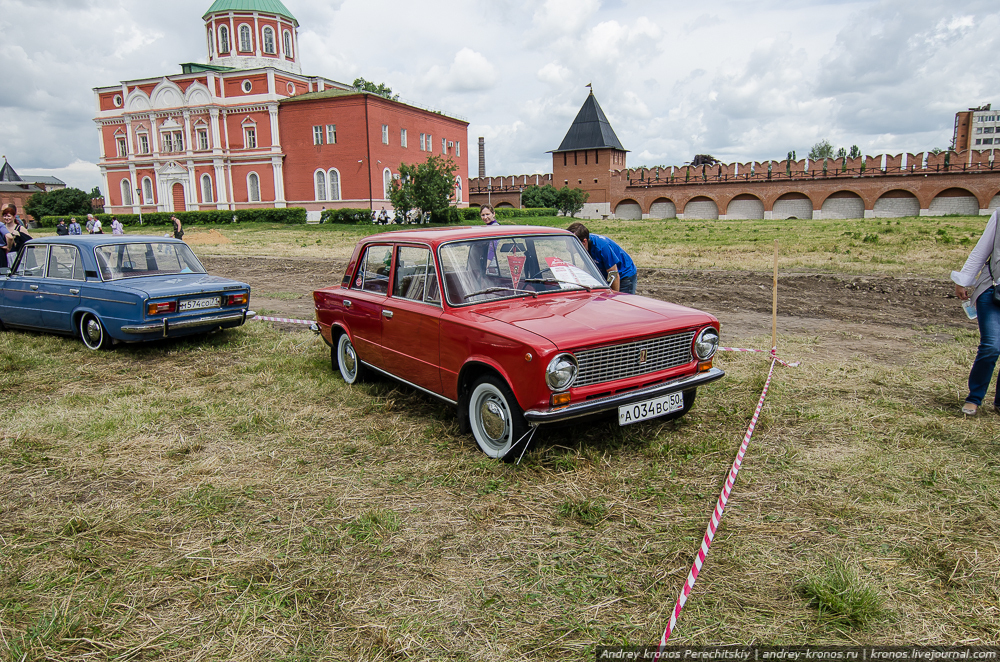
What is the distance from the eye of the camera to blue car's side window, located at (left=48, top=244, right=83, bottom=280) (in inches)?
311

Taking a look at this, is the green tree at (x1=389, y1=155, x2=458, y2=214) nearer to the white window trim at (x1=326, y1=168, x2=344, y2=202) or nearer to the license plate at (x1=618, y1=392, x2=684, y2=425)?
the white window trim at (x1=326, y1=168, x2=344, y2=202)

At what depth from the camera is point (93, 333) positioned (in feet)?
25.7

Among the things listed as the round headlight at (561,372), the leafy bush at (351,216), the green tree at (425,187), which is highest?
the green tree at (425,187)

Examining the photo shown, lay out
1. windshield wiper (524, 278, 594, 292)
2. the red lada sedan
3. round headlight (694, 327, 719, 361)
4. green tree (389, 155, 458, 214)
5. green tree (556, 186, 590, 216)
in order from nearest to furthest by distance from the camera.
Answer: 1. the red lada sedan
2. round headlight (694, 327, 719, 361)
3. windshield wiper (524, 278, 594, 292)
4. green tree (389, 155, 458, 214)
5. green tree (556, 186, 590, 216)

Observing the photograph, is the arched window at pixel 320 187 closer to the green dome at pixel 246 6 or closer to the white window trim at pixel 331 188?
the white window trim at pixel 331 188

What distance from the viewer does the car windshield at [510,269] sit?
4832 mm

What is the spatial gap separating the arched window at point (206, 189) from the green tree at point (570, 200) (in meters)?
33.2

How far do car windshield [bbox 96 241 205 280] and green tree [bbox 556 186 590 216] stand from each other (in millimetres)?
56456

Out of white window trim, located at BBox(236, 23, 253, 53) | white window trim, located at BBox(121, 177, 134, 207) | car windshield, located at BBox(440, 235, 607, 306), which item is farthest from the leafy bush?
car windshield, located at BBox(440, 235, 607, 306)

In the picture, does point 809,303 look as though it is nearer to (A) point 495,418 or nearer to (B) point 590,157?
(A) point 495,418

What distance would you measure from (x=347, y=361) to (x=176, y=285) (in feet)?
9.29

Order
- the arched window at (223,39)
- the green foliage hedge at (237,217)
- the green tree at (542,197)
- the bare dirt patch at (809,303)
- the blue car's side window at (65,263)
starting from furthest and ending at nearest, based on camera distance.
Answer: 1. the green tree at (542,197)
2. the arched window at (223,39)
3. the green foliage hedge at (237,217)
4. the bare dirt patch at (809,303)
5. the blue car's side window at (65,263)

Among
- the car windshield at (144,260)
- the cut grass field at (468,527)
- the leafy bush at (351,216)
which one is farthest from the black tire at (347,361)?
the leafy bush at (351,216)

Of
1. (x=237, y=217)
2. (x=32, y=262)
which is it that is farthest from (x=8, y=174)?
(x=32, y=262)
